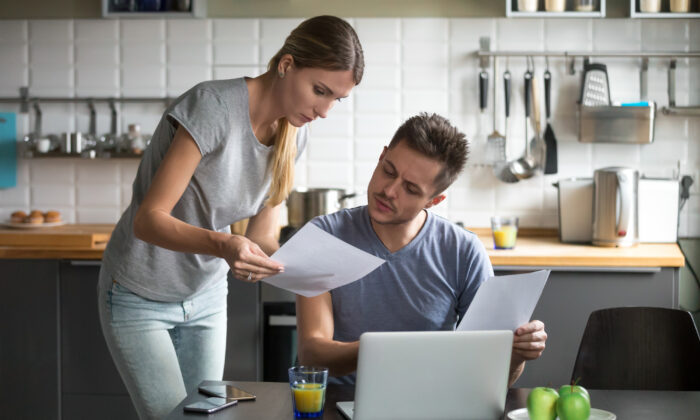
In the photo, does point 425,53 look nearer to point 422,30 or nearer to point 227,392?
point 422,30

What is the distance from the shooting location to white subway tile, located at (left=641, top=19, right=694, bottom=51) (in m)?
3.46

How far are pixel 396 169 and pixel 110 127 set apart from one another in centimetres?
228

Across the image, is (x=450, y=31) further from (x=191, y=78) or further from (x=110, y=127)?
(x=110, y=127)

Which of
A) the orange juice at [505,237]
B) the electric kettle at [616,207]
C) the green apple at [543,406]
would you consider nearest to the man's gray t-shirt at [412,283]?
the green apple at [543,406]

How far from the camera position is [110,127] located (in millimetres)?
3637

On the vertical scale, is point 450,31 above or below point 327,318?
above

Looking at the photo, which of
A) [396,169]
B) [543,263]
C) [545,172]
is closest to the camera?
[396,169]

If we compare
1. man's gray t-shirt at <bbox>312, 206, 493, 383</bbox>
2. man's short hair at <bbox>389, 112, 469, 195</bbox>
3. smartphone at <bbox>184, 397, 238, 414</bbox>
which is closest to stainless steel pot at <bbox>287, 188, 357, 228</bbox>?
man's gray t-shirt at <bbox>312, 206, 493, 383</bbox>

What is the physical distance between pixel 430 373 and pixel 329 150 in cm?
241

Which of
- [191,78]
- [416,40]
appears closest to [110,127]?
[191,78]

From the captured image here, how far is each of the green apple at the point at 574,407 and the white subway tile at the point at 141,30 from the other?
2.83 metres

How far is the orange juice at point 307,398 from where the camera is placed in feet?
4.41

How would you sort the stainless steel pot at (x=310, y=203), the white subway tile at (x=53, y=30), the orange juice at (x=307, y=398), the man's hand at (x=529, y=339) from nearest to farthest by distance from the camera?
the orange juice at (x=307, y=398)
the man's hand at (x=529, y=339)
the stainless steel pot at (x=310, y=203)
the white subway tile at (x=53, y=30)

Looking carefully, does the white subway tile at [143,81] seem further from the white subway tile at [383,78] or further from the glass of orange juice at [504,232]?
→ the glass of orange juice at [504,232]
